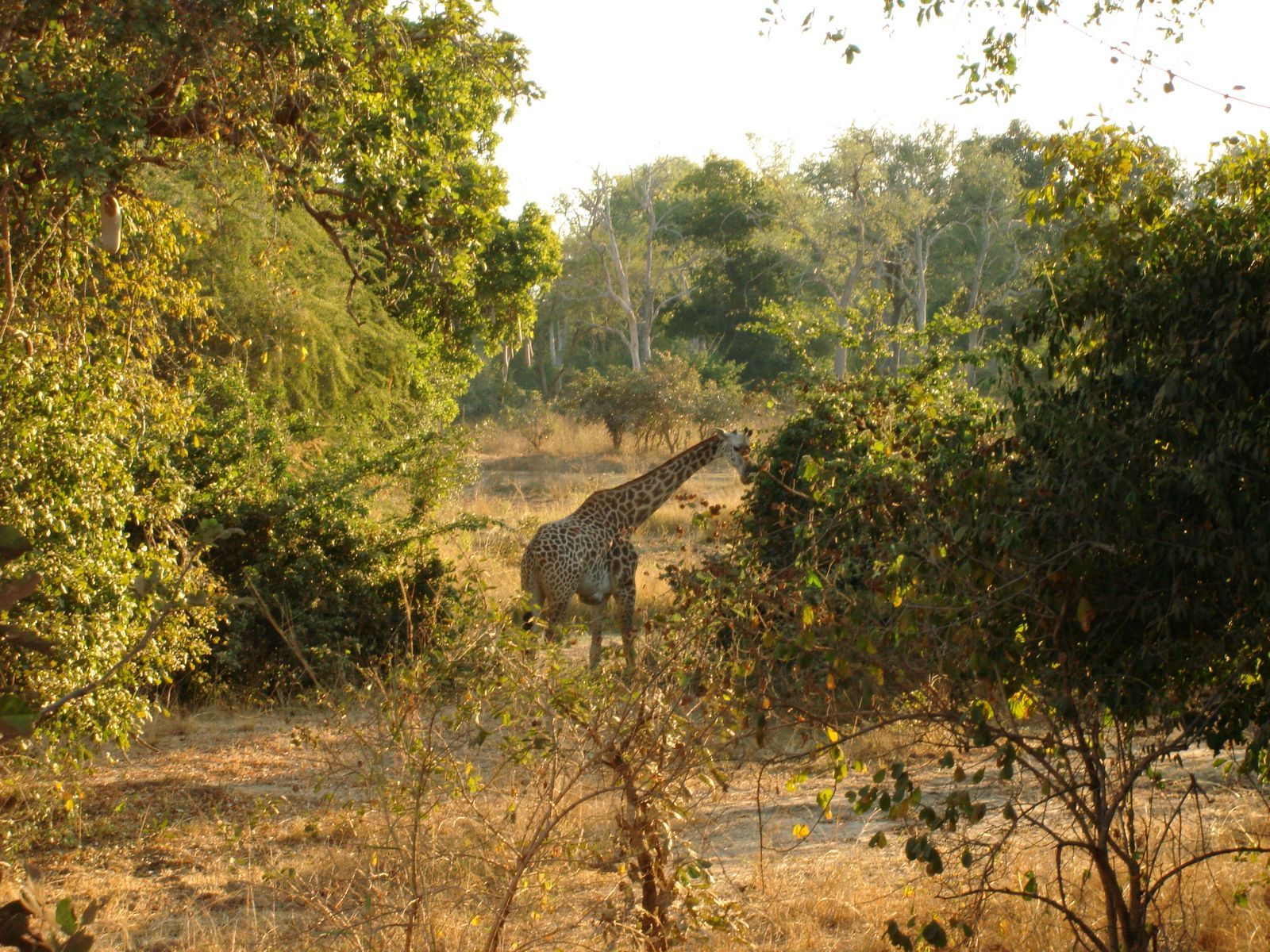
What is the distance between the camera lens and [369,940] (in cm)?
348

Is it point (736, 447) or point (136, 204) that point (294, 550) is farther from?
point (736, 447)

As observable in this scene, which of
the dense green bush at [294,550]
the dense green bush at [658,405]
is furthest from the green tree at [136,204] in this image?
the dense green bush at [658,405]

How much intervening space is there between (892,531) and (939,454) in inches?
15.4

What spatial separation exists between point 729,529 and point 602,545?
363 cm

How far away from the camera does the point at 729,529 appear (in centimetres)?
577

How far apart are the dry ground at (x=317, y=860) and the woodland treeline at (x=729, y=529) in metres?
0.21

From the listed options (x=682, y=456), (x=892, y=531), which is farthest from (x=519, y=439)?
(x=892, y=531)

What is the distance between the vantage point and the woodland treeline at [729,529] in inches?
128

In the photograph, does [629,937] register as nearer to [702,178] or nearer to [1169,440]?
[1169,440]

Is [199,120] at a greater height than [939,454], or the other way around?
[199,120]

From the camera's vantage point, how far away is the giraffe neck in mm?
9742

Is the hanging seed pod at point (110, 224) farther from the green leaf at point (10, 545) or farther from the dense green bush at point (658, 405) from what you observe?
the dense green bush at point (658, 405)

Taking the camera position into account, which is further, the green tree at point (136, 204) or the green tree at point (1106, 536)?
the green tree at point (136, 204)

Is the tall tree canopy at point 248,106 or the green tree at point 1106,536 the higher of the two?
the tall tree canopy at point 248,106
